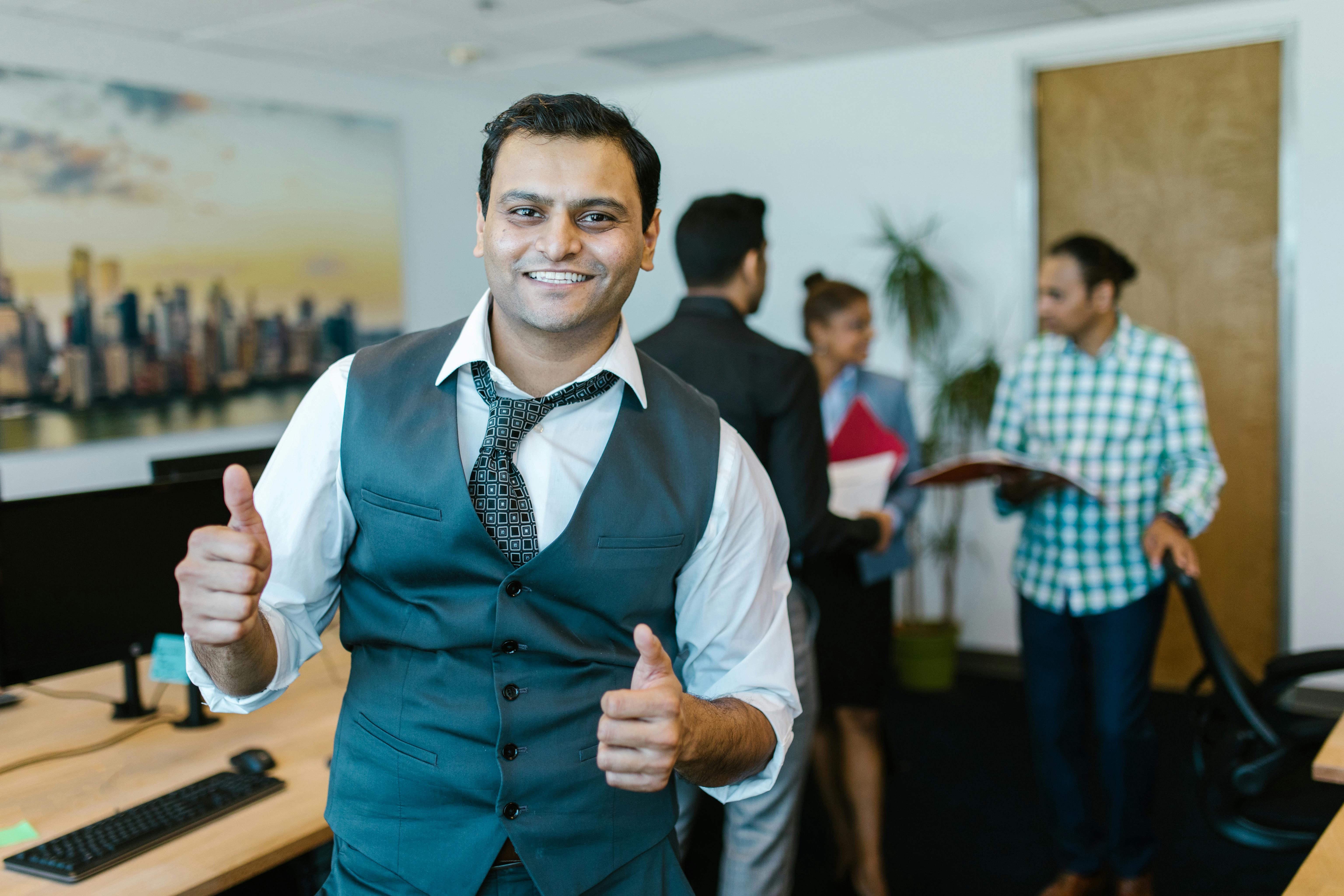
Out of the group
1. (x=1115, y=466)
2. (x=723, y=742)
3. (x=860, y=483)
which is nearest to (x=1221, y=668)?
(x=1115, y=466)

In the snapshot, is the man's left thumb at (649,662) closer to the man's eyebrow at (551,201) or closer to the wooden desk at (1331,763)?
the man's eyebrow at (551,201)

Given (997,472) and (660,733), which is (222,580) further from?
(997,472)

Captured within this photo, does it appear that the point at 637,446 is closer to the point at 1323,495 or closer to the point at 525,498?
the point at 525,498

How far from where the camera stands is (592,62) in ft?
17.1

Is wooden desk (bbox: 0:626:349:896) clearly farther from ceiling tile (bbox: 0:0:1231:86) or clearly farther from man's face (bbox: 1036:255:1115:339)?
ceiling tile (bbox: 0:0:1231:86)

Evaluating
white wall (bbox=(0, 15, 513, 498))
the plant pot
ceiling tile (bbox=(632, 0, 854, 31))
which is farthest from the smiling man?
the plant pot

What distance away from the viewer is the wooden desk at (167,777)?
160cm

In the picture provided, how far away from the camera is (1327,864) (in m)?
1.57

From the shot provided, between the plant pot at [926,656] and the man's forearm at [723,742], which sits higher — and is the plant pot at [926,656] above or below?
below

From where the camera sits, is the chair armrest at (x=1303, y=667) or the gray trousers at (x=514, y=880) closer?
the gray trousers at (x=514, y=880)

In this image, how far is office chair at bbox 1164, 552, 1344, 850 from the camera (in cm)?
238

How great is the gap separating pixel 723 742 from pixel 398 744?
1.25ft

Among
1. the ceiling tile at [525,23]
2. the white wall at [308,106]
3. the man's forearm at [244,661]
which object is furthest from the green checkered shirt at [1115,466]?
the white wall at [308,106]

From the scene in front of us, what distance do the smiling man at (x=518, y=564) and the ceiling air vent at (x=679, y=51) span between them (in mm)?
3627
